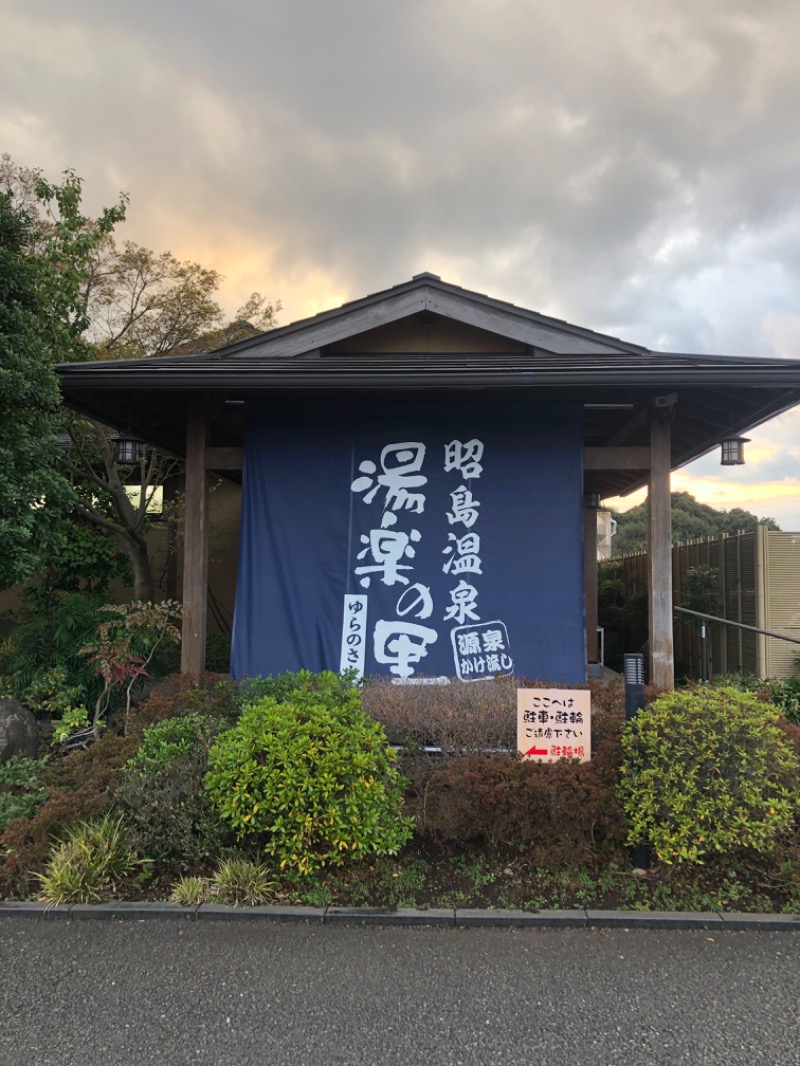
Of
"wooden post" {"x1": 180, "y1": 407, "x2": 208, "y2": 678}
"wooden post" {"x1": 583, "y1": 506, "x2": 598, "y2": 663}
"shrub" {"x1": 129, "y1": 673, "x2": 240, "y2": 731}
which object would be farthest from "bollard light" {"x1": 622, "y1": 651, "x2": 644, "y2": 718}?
"wooden post" {"x1": 583, "y1": 506, "x2": 598, "y2": 663}

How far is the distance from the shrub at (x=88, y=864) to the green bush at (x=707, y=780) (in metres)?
3.05

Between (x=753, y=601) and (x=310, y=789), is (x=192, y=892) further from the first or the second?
(x=753, y=601)

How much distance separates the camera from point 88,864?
364cm

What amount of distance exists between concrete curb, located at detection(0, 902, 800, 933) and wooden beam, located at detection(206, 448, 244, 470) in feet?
13.9

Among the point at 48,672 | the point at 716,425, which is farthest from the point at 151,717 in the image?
the point at 716,425

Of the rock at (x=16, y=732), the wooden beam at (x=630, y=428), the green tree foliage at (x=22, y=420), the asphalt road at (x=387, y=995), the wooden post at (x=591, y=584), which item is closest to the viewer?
the asphalt road at (x=387, y=995)

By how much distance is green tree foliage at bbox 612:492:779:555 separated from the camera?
128 feet

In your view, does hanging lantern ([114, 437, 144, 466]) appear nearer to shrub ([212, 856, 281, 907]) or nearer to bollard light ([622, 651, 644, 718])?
shrub ([212, 856, 281, 907])

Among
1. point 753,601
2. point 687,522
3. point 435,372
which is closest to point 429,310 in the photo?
point 435,372

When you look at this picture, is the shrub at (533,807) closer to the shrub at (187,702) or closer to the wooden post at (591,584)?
the shrub at (187,702)

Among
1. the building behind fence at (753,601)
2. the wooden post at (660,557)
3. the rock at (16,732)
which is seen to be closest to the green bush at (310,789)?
the rock at (16,732)

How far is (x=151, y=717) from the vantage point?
511cm

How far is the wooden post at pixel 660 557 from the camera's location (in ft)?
20.2

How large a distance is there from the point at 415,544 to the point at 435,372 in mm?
1667
